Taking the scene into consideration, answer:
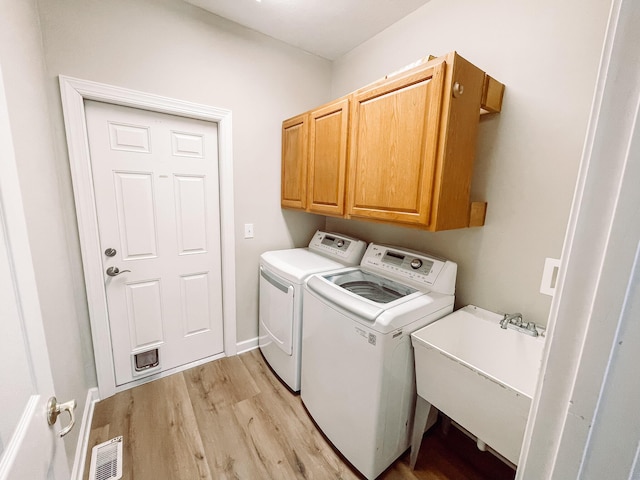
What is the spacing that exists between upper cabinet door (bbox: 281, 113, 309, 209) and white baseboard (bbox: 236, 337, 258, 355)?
129 cm

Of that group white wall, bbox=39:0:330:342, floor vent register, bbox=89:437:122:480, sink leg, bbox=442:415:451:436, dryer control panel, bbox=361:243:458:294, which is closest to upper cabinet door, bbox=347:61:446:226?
dryer control panel, bbox=361:243:458:294

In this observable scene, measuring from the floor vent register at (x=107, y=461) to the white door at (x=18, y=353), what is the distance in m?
1.05

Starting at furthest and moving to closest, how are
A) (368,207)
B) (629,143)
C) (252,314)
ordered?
(252,314)
(368,207)
(629,143)

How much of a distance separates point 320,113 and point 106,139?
4.60 feet

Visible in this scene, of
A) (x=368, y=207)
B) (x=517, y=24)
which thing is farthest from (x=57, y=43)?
(x=517, y=24)

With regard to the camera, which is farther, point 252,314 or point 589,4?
point 252,314

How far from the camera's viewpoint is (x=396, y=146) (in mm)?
1360

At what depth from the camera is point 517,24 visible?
129cm

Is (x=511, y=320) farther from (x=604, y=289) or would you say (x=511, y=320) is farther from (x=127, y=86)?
(x=127, y=86)

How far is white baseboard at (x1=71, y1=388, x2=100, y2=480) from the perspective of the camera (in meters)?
1.28

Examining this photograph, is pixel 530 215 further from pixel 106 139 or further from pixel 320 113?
pixel 106 139

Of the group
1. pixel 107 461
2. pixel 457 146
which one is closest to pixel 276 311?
pixel 107 461

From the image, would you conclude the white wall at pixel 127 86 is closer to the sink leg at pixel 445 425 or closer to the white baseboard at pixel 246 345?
the white baseboard at pixel 246 345

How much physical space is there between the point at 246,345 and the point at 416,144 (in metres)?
2.14
